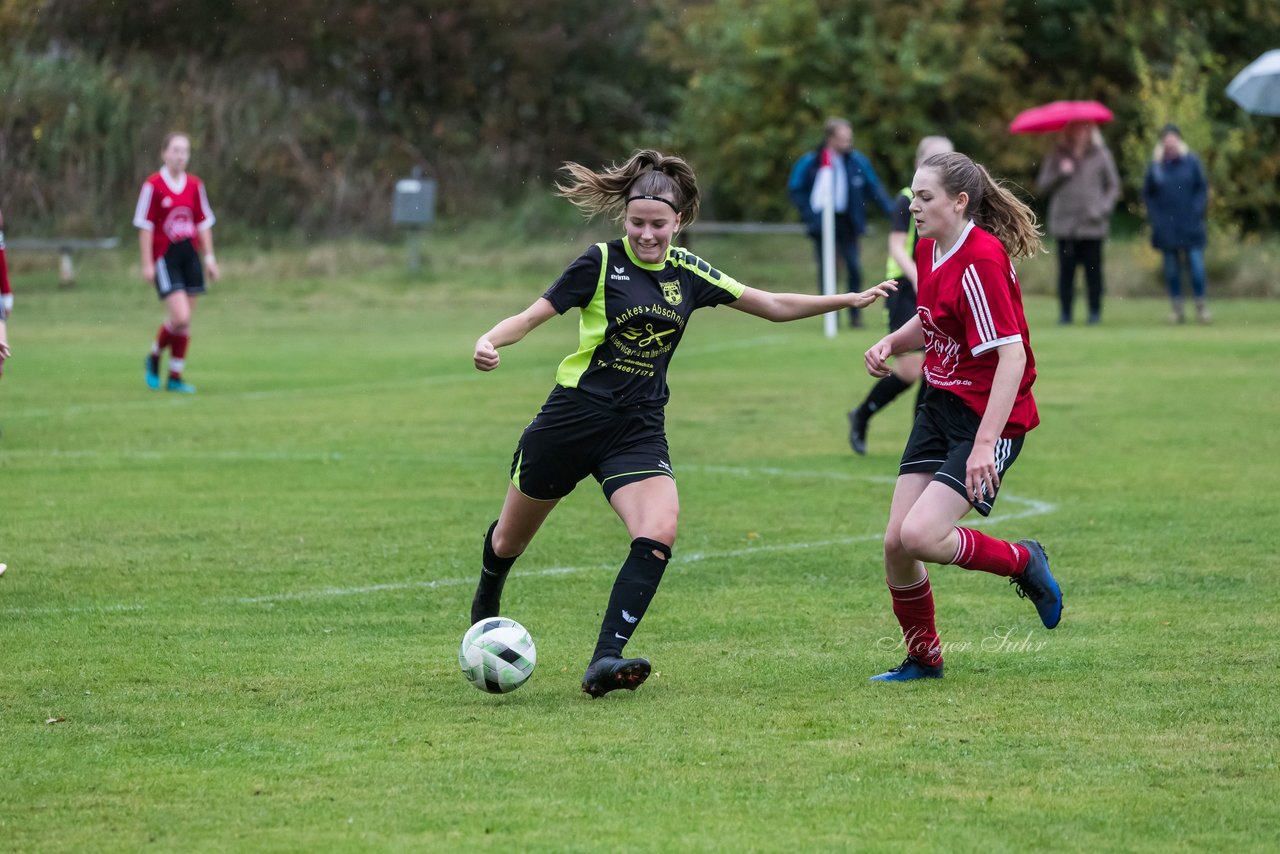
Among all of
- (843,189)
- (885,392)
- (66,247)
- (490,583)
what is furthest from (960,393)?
(66,247)

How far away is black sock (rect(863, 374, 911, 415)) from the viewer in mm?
11383

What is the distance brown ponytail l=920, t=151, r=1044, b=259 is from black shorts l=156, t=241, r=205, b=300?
11127 millimetres

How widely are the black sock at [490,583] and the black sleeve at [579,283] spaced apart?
97 cm

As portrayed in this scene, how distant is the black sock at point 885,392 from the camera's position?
1138cm

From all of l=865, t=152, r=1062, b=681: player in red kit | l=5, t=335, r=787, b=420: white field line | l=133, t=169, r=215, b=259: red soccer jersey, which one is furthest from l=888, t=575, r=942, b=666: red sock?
l=133, t=169, r=215, b=259: red soccer jersey

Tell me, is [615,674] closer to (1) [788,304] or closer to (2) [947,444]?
(2) [947,444]

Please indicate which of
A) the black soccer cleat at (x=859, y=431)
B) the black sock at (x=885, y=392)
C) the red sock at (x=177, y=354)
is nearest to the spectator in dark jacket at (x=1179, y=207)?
the black soccer cleat at (x=859, y=431)

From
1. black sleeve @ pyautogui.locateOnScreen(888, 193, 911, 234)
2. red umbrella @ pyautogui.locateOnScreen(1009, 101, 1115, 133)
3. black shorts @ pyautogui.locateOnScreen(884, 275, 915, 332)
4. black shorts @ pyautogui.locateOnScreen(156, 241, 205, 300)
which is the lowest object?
black shorts @ pyautogui.locateOnScreen(884, 275, 915, 332)

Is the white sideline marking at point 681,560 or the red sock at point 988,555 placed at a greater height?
the red sock at point 988,555

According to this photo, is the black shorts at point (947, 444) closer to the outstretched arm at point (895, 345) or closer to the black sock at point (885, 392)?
the outstretched arm at point (895, 345)

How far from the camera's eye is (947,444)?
19.3 ft

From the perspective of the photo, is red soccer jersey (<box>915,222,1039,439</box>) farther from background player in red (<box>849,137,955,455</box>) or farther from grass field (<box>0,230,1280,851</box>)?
background player in red (<box>849,137,955,455</box>)

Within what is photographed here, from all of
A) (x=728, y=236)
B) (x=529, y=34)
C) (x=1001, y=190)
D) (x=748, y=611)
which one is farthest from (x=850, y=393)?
(x=529, y=34)

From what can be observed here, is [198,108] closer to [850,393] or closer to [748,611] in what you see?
[850,393]
